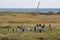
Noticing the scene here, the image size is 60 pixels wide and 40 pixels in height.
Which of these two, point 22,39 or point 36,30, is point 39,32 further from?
point 22,39

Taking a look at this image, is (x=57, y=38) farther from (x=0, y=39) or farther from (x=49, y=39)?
(x=0, y=39)

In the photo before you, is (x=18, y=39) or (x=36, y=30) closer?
(x=18, y=39)

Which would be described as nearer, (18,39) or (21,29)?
(18,39)

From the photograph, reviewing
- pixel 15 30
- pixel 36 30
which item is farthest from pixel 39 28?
pixel 15 30

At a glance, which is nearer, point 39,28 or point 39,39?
point 39,39

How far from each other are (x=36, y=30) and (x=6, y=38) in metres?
6.70

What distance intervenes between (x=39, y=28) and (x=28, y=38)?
5.93 metres

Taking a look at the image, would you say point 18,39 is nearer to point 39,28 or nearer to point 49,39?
point 49,39

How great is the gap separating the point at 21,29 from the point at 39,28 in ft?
7.54

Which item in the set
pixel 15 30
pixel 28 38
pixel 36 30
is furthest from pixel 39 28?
pixel 28 38

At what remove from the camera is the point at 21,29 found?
102 feet

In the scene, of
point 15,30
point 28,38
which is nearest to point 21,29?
point 15,30

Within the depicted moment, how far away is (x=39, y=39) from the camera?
24266mm

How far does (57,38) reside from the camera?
A: 24625mm
